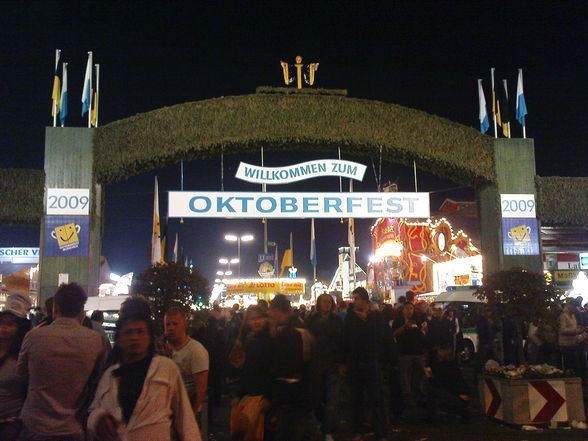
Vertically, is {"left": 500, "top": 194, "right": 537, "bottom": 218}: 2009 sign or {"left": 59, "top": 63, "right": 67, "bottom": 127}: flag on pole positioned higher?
{"left": 59, "top": 63, "right": 67, "bottom": 127}: flag on pole

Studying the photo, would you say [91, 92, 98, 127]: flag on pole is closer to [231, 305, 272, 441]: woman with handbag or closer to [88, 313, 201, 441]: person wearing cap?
[231, 305, 272, 441]: woman with handbag

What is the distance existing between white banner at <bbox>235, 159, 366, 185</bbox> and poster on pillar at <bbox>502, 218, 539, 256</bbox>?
479 centimetres

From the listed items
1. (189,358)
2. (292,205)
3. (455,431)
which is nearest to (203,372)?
(189,358)

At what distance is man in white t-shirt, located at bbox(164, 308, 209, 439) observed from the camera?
208 inches

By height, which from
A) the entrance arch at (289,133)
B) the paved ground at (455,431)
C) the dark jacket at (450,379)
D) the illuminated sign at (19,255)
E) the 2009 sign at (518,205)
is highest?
the entrance arch at (289,133)

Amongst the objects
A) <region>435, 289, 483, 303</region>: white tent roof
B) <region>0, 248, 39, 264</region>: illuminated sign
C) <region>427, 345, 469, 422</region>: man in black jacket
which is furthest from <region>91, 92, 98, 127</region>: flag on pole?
<region>0, 248, 39, 264</region>: illuminated sign

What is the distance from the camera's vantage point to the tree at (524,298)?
995 centimetres

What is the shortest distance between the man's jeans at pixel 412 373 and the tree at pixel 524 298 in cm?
155

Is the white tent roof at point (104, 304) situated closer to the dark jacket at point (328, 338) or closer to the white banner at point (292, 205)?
the white banner at point (292, 205)

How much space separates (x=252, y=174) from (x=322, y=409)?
10.2m

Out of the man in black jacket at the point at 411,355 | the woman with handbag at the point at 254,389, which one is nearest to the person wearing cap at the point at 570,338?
the man in black jacket at the point at 411,355

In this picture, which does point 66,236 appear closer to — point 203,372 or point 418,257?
point 203,372

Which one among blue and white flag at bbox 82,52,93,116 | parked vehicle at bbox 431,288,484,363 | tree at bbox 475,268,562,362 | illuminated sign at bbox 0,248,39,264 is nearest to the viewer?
tree at bbox 475,268,562,362

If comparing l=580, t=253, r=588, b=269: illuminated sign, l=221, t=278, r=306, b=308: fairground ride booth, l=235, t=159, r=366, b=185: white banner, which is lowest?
l=221, t=278, r=306, b=308: fairground ride booth
